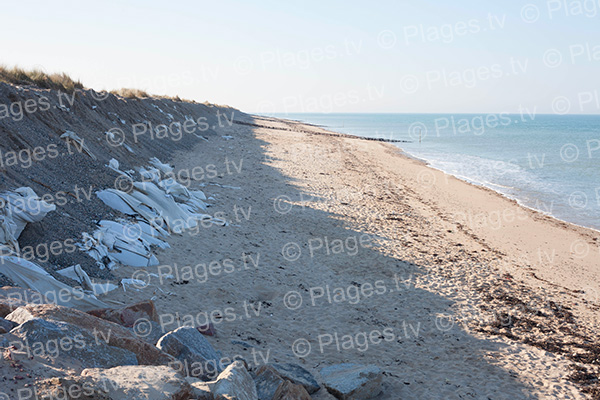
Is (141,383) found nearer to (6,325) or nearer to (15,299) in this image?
(6,325)

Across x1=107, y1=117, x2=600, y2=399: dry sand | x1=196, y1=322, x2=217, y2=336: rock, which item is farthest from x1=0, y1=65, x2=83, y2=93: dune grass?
x1=196, y1=322, x2=217, y2=336: rock

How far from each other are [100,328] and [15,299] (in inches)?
45.1

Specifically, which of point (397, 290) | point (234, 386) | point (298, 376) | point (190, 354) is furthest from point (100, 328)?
point (397, 290)

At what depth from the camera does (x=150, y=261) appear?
7711 mm

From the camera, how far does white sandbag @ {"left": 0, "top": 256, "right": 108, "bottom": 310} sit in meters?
5.24

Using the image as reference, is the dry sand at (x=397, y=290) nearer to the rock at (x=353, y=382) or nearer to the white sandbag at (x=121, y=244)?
the rock at (x=353, y=382)

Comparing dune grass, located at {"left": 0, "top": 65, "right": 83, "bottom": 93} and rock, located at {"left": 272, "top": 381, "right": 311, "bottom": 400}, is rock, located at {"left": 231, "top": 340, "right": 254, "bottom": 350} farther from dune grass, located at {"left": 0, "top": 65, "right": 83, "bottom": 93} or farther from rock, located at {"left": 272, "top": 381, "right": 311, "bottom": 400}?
dune grass, located at {"left": 0, "top": 65, "right": 83, "bottom": 93}

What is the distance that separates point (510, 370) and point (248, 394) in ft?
13.0

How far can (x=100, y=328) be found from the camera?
3.88 metres

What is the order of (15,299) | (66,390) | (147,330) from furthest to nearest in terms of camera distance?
(147,330) → (15,299) → (66,390)

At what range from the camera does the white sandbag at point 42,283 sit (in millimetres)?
5238

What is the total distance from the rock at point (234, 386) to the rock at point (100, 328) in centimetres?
61

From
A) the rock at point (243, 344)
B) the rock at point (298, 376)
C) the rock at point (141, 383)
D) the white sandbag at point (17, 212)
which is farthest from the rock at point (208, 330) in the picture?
the white sandbag at point (17, 212)

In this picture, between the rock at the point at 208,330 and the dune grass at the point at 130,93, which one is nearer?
the rock at the point at 208,330
